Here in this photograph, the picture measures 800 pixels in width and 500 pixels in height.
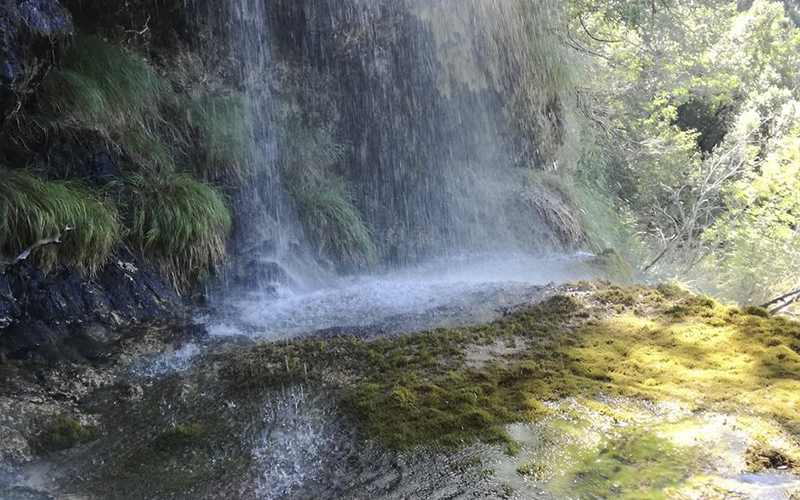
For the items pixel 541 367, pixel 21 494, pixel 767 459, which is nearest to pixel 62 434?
pixel 21 494

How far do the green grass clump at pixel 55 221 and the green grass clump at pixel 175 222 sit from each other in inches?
10.8

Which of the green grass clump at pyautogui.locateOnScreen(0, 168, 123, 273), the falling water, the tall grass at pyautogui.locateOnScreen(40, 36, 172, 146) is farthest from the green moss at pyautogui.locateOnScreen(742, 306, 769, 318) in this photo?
the tall grass at pyautogui.locateOnScreen(40, 36, 172, 146)

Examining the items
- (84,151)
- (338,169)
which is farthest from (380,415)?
(338,169)

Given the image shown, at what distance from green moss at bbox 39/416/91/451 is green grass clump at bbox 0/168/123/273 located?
1312 millimetres

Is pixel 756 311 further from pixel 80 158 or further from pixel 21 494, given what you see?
pixel 80 158

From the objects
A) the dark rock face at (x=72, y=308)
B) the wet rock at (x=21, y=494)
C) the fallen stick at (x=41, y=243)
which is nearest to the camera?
the wet rock at (x=21, y=494)

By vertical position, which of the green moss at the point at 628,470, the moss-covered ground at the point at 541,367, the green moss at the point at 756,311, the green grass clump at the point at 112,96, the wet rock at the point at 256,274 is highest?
the green grass clump at the point at 112,96

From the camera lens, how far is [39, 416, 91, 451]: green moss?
2.61 metres

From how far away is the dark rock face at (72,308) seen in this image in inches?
132

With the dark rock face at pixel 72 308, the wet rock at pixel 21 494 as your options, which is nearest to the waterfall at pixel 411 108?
the dark rock face at pixel 72 308

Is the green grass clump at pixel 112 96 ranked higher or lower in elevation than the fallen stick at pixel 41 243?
higher

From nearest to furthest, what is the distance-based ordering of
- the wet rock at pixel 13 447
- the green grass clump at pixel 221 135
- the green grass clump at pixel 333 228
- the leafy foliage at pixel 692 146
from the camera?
1. the wet rock at pixel 13 447
2. the green grass clump at pixel 221 135
3. the green grass clump at pixel 333 228
4. the leafy foliage at pixel 692 146

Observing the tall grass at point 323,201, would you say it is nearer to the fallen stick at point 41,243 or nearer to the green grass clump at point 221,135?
the green grass clump at point 221,135

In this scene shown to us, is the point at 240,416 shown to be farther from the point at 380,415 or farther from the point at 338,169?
the point at 338,169
